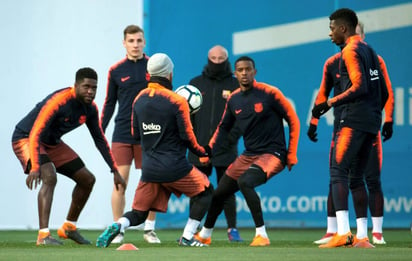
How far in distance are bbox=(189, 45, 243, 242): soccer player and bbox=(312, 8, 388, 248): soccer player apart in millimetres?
2584

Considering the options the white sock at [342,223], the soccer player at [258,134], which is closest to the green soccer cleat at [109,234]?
the soccer player at [258,134]

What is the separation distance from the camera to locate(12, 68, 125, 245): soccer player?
31.6 ft

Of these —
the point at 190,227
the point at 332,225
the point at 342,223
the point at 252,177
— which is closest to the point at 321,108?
the point at 342,223

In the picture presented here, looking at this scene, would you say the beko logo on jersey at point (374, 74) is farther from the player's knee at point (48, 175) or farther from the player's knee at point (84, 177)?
the player's knee at point (48, 175)

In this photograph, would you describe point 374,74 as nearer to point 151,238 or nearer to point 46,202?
point 151,238

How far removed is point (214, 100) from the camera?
11.4 metres

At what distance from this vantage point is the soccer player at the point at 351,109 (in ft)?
28.1

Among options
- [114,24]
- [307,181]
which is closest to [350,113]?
[307,181]

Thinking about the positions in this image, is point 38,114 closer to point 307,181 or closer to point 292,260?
point 292,260

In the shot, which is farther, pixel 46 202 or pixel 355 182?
pixel 46 202

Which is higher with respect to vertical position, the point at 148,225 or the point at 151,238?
the point at 148,225

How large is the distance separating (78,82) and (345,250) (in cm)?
323

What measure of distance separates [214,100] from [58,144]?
2118 mm

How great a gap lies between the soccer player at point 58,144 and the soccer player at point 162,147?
2.99 ft
